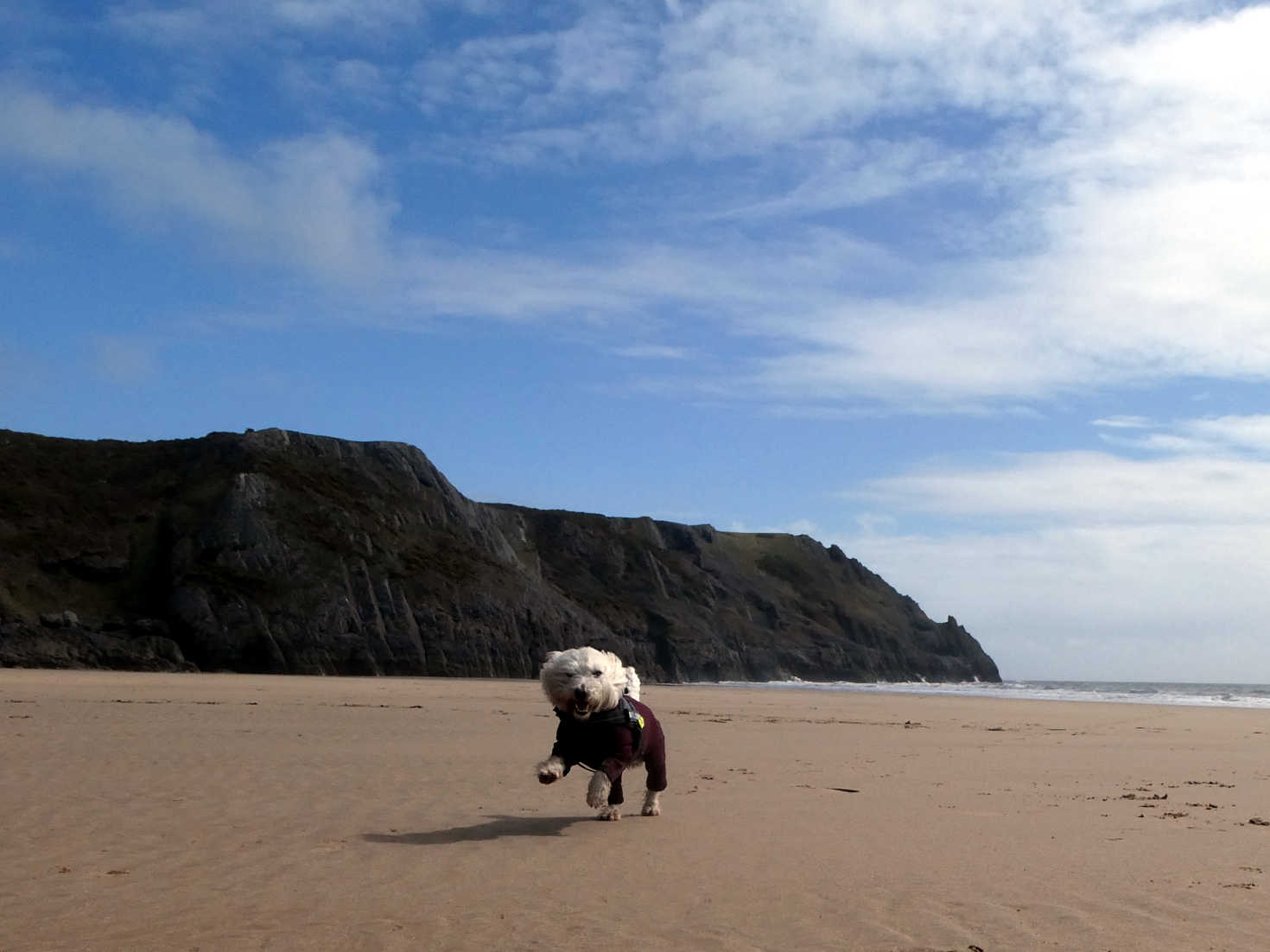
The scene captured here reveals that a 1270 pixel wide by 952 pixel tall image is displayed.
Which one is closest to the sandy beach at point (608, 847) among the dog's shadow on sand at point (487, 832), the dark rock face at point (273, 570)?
the dog's shadow on sand at point (487, 832)

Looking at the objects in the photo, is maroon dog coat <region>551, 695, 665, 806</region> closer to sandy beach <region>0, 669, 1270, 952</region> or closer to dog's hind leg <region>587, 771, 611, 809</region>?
dog's hind leg <region>587, 771, 611, 809</region>

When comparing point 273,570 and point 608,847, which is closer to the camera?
point 608,847

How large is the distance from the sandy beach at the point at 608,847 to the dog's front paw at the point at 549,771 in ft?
1.17

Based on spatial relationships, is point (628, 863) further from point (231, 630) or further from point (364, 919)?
point (231, 630)

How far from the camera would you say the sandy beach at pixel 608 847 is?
5184mm

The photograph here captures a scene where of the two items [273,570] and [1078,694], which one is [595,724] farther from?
[273,570]

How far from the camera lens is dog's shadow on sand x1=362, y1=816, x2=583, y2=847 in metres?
7.40

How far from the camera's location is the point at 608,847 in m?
7.27

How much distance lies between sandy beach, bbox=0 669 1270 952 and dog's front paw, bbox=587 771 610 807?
9.5 inches

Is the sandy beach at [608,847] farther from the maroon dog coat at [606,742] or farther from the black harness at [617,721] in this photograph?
the black harness at [617,721]

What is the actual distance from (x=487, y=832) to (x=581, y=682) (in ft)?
3.71

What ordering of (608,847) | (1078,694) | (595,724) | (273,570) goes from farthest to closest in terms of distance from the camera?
(273,570) < (1078,694) < (595,724) < (608,847)

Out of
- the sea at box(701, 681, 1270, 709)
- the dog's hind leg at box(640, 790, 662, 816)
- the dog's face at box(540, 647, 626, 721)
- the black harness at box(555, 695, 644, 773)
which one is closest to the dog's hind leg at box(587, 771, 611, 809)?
the black harness at box(555, 695, 644, 773)

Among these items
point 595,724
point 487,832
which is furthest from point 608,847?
point 595,724
